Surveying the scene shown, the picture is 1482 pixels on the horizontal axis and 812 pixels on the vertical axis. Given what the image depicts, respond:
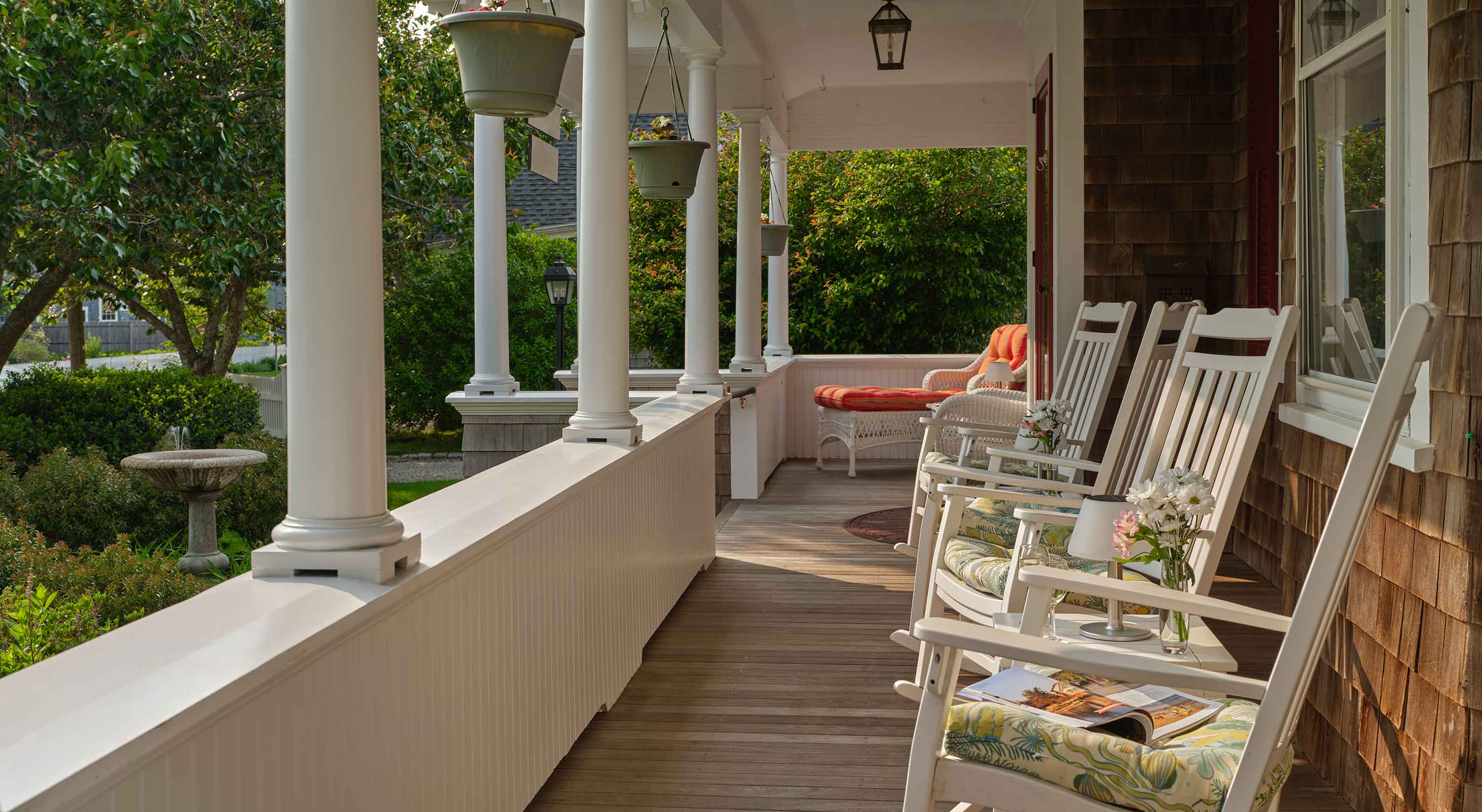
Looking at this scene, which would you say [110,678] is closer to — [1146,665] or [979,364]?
[1146,665]

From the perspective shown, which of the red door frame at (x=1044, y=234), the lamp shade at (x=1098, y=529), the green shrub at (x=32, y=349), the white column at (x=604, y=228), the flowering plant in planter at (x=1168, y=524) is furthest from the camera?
the green shrub at (x=32, y=349)

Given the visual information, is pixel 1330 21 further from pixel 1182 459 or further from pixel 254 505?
pixel 254 505

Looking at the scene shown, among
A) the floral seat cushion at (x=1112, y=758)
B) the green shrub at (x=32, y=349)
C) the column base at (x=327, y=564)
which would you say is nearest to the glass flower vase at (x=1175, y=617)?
the floral seat cushion at (x=1112, y=758)

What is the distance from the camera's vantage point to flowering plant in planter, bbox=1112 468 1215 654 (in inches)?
87.9

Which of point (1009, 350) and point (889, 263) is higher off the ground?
point (889, 263)

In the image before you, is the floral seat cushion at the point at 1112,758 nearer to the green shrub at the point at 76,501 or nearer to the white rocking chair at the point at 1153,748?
the white rocking chair at the point at 1153,748

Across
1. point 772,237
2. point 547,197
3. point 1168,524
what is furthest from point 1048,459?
Answer: point 547,197

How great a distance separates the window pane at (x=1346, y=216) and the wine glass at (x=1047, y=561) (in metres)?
0.85

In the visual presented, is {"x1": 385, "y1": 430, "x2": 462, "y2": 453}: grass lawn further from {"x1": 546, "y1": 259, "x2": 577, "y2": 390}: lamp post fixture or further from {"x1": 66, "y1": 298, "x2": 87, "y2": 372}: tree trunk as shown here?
{"x1": 546, "y1": 259, "x2": 577, "y2": 390}: lamp post fixture

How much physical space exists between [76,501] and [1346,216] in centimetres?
725

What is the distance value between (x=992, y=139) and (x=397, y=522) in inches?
342

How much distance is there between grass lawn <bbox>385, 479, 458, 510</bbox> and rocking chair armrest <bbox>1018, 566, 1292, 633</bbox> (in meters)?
7.55

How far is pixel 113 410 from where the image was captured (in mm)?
8891

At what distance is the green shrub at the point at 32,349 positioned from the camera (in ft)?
48.9
